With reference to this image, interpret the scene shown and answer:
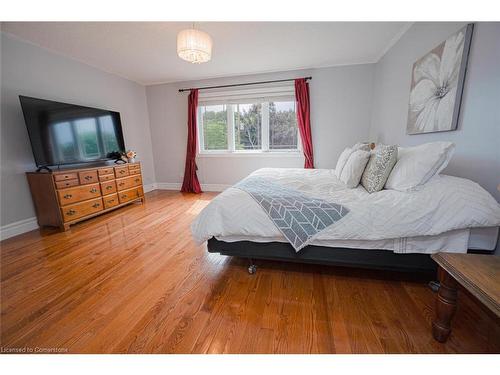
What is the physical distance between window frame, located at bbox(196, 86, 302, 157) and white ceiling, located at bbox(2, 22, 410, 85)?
391 mm

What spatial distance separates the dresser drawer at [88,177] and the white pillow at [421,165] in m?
3.56

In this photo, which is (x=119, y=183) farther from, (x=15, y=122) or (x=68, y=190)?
(x=15, y=122)

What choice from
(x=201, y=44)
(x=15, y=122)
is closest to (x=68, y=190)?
(x=15, y=122)

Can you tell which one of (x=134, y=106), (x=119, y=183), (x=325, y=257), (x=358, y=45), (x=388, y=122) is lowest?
(x=325, y=257)

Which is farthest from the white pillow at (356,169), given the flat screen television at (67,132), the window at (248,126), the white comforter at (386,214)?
the flat screen television at (67,132)

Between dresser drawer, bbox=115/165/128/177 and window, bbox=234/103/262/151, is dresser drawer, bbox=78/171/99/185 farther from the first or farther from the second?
window, bbox=234/103/262/151

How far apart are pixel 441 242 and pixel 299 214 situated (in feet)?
2.90

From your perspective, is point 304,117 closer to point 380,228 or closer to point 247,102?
point 247,102

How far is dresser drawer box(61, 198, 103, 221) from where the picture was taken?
247cm

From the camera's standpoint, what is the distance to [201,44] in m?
1.91

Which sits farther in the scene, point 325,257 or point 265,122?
point 265,122

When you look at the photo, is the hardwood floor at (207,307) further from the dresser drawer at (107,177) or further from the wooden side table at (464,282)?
the dresser drawer at (107,177)

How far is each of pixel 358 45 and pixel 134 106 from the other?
413 centimetres

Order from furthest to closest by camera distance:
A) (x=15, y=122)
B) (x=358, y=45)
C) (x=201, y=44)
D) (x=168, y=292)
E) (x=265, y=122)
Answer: (x=265, y=122), (x=358, y=45), (x=15, y=122), (x=201, y=44), (x=168, y=292)
